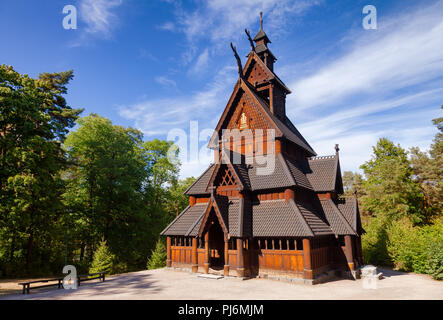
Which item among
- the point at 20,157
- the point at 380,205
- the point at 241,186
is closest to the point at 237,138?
the point at 241,186

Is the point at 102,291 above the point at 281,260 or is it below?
below

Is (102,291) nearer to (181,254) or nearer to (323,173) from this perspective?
(181,254)

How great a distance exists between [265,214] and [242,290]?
617cm

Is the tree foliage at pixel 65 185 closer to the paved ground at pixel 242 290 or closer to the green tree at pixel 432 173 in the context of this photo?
the paved ground at pixel 242 290

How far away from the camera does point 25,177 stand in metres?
20.7

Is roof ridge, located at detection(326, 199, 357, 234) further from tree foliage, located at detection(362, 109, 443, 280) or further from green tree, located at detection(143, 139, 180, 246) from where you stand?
green tree, located at detection(143, 139, 180, 246)

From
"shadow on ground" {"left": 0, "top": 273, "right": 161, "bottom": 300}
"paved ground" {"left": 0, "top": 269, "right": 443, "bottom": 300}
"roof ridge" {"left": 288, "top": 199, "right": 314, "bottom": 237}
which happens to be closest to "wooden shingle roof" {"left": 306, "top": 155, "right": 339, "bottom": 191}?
"roof ridge" {"left": 288, "top": 199, "right": 314, "bottom": 237}

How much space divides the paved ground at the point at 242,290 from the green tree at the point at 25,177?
33.0 feet

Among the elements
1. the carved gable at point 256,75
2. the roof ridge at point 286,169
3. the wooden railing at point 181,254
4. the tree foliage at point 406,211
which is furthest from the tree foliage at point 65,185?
the tree foliage at point 406,211

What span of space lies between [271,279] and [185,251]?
754cm

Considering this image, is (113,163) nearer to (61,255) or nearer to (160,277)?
(61,255)

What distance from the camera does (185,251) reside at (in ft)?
69.3

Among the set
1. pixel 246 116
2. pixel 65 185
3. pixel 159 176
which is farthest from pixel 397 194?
pixel 65 185
